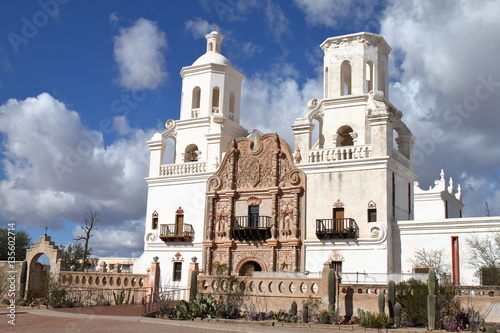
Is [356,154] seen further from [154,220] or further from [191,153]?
[154,220]

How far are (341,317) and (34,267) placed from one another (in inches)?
837

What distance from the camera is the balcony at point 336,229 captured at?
32.1 meters

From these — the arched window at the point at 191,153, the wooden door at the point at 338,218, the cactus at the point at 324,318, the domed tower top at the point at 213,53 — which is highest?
the domed tower top at the point at 213,53

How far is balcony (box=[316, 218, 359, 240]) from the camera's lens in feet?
105

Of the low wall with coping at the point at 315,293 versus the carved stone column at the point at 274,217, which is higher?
the carved stone column at the point at 274,217

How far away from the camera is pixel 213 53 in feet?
139

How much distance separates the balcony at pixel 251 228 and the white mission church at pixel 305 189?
67mm

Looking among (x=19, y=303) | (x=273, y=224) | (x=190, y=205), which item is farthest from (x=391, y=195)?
(x=19, y=303)

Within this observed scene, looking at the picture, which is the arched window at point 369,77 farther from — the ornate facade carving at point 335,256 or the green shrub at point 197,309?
the green shrub at point 197,309

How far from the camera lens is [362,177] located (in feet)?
108

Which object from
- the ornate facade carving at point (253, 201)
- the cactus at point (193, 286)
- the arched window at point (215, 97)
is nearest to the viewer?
the cactus at point (193, 286)

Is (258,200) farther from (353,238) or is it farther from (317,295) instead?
(317,295)

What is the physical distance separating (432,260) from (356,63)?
1307 centimetres

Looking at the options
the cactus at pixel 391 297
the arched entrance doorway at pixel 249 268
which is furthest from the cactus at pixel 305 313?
the arched entrance doorway at pixel 249 268
